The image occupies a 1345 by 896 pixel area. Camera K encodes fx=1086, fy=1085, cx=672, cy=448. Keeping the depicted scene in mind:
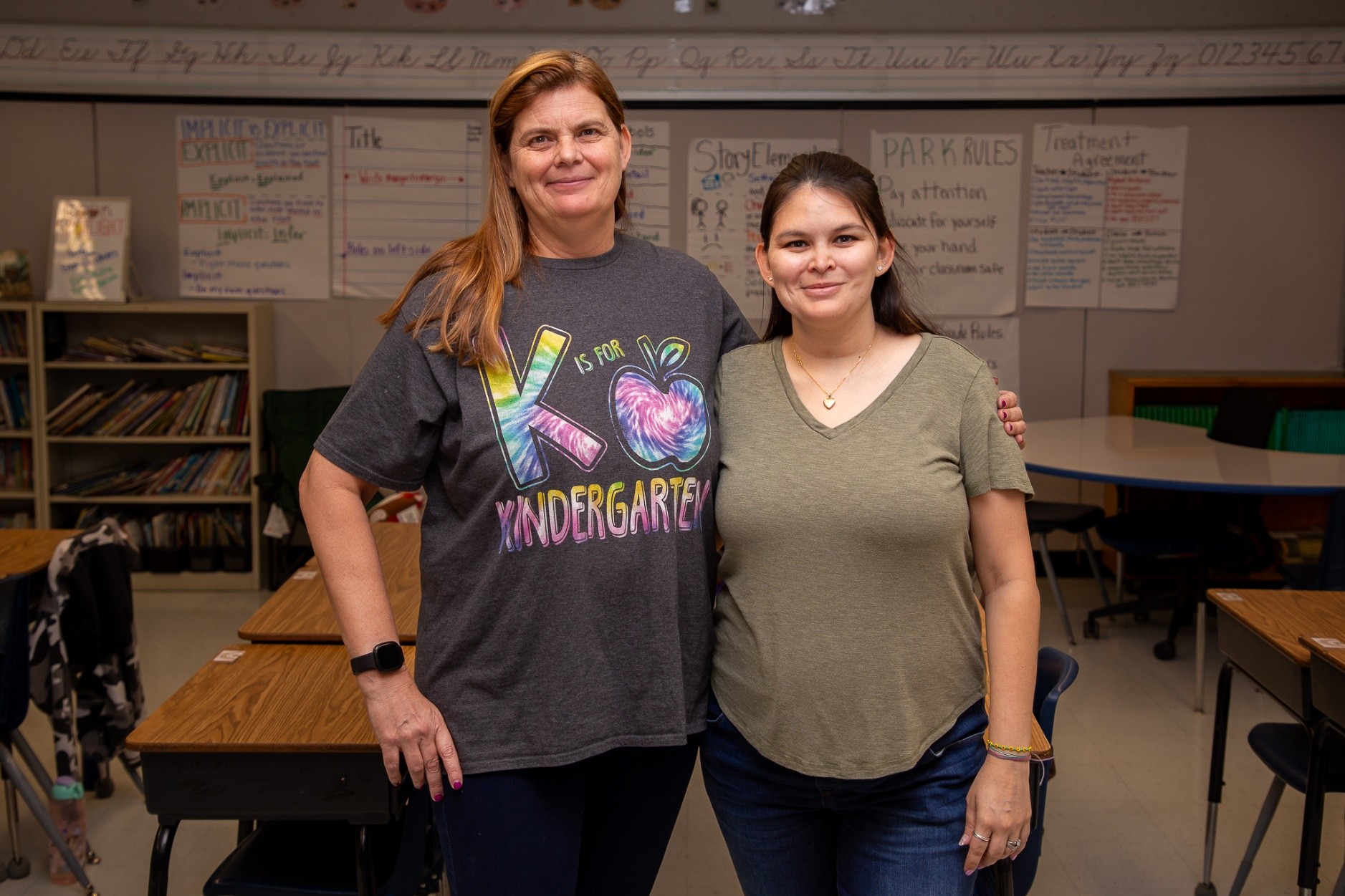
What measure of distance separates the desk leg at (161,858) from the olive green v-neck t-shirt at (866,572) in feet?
3.37

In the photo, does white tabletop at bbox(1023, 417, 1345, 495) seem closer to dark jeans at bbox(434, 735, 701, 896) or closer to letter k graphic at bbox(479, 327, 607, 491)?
dark jeans at bbox(434, 735, 701, 896)

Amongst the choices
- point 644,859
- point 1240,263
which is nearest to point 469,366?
point 644,859

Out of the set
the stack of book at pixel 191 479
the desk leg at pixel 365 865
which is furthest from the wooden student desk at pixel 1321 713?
the stack of book at pixel 191 479

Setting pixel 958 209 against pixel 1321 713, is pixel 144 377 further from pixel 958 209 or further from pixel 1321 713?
pixel 1321 713

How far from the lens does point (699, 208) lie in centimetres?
524

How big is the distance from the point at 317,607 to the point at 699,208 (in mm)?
3354

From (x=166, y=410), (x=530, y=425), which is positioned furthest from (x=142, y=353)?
(x=530, y=425)

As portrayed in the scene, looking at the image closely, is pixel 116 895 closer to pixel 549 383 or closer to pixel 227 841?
pixel 227 841

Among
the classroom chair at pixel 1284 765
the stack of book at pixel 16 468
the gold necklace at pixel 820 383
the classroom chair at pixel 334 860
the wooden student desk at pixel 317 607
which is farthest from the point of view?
the stack of book at pixel 16 468

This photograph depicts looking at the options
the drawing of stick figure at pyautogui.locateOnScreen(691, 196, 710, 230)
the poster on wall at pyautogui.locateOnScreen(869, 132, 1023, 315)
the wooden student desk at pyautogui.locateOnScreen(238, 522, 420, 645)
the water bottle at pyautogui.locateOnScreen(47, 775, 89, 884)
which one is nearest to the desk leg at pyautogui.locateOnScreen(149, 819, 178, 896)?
the wooden student desk at pyautogui.locateOnScreen(238, 522, 420, 645)

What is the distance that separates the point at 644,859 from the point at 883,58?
4.48m

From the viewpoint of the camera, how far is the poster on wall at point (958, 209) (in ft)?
17.0

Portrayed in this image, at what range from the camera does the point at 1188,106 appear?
515 cm

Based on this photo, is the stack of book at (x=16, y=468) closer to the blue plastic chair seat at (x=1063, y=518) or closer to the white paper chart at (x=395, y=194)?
the white paper chart at (x=395, y=194)
